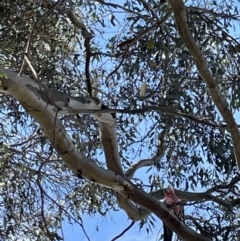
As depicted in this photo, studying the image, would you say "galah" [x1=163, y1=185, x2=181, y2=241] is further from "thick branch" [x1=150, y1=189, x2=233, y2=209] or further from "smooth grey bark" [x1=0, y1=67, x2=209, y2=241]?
"thick branch" [x1=150, y1=189, x2=233, y2=209]

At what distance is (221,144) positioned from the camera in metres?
3.80

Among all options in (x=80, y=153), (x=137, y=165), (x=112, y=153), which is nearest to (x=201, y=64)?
(x=80, y=153)

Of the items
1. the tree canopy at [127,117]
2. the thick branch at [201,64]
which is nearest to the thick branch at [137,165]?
the tree canopy at [127,117]

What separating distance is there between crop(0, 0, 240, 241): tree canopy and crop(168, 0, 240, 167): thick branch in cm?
69

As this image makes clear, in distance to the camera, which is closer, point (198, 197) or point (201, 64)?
point (201, 64)

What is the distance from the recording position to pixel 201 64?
2514mm

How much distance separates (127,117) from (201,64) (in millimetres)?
1726

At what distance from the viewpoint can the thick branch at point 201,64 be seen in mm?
2416

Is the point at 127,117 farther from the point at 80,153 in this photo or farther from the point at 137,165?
the point at 80,153

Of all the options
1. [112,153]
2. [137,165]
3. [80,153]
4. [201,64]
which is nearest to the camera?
[201,64]

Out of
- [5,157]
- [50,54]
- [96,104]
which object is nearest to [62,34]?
[50,54]

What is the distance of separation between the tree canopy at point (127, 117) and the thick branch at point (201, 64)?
69cm

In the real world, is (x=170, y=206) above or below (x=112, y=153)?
below

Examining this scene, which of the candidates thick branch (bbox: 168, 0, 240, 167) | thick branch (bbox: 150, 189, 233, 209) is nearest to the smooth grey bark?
thick branch (bbox: 150, 189, 233, 209)
